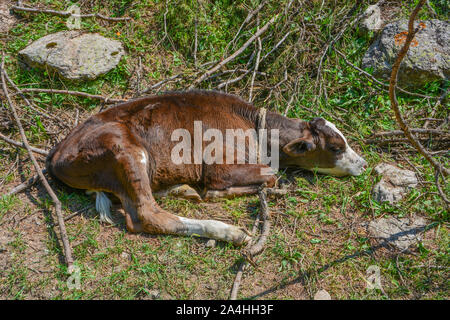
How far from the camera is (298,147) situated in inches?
193

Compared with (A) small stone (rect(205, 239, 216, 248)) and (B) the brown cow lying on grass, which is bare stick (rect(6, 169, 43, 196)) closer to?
(B) the brown cow lying on grass

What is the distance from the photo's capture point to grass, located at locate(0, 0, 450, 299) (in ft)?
11.9

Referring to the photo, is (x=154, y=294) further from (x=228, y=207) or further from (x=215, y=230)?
(x=228, y=207)

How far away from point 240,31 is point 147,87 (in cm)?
182

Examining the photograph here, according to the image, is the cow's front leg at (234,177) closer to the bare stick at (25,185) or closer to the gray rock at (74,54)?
the bare stick at (25,185)

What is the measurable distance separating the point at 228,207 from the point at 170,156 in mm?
892

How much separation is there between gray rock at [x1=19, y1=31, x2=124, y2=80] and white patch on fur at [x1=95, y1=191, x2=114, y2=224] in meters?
2.32

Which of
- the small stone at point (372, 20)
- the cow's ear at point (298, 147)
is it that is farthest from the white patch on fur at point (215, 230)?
the small stone at point (372, 20)


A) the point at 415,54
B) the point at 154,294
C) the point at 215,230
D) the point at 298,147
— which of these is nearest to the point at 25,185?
the point at 154,294

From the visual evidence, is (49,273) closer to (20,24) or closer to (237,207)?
(237,207)

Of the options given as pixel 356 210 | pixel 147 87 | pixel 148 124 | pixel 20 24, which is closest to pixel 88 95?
pixel 147 87

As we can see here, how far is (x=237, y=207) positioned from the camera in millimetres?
4523

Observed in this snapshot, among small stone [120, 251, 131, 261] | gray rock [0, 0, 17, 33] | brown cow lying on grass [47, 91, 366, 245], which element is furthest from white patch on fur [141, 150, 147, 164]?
gray rock [0, 0, 17, 33]

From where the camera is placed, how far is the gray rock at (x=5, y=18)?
6.64m
